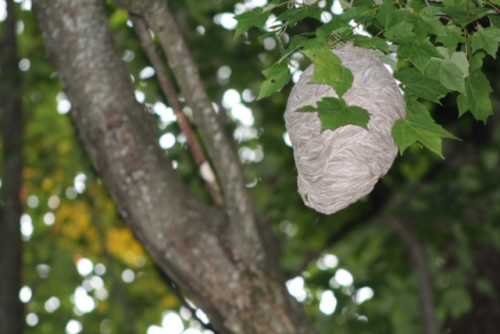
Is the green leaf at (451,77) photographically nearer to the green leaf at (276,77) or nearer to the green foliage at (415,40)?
the green foliage at (415,40)

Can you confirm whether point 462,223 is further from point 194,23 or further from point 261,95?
point 261,95

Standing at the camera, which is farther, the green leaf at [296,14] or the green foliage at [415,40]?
the green leaf at [296,14]

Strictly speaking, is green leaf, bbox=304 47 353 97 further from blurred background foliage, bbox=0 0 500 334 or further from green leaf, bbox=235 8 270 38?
blurred background foliage, bbox=0 0 500 334

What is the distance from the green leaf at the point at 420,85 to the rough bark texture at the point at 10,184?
9.31ft

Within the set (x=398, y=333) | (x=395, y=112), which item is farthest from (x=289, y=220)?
(x=395, y=112)

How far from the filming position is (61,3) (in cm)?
370

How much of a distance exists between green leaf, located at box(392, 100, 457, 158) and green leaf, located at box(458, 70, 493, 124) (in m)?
0.21

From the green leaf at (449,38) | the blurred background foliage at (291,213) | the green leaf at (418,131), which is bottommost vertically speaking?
the blurred background foliage at (291,213)

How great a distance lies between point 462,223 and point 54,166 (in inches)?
137

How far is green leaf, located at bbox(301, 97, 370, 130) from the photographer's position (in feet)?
7.86

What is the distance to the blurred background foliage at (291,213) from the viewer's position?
634cm

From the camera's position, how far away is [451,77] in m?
2.57

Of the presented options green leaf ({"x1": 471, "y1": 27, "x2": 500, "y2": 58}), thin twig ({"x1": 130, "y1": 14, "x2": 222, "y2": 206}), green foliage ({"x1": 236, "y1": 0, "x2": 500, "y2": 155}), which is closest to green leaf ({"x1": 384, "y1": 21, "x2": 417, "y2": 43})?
→ green foliage ({"x1": 236, "y1": 0, "x2": 500, "y2": 155})

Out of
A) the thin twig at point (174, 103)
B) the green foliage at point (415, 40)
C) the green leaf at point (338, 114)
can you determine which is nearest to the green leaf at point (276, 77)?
the green foliage at point (415, 40)
